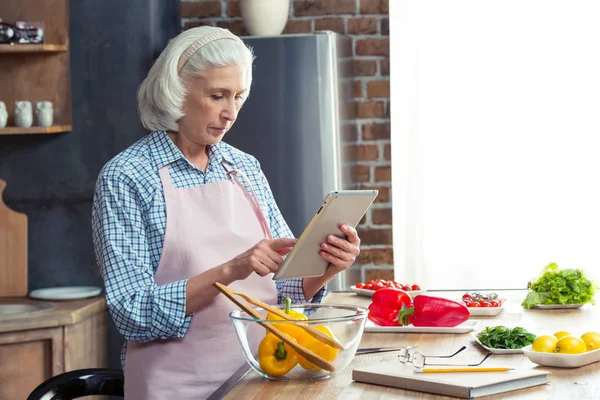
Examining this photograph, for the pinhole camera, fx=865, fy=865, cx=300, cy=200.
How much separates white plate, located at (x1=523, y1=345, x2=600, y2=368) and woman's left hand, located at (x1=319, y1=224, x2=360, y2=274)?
420mm

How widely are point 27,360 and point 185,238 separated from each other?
4.47 feet

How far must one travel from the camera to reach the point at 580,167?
355 centimetres

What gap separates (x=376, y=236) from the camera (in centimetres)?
378

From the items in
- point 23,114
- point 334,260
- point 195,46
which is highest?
point 195,46

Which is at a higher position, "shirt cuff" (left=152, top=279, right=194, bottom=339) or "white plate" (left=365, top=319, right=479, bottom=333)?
"shirt cuff" (left=152, top=279, right=194, bottom=339)

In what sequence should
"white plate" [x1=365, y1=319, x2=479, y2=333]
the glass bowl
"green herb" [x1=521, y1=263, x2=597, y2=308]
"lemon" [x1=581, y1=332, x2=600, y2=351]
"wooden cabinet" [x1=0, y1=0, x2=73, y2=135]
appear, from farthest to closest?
"wooden cabinet" [x1=0, y1=0, x2=73, y2=135] < "green herb" [x1=521, y1=263, x2=597, y2=308] < "white plate" [x1=365, y1=319, x2=479, y2=333] < "lemon" [x1=581, y1=332, x2=600, y2=351] < the glass bowl

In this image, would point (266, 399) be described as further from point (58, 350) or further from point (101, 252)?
point (58, 350)

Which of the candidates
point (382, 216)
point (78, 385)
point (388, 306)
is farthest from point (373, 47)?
point (78, 385)

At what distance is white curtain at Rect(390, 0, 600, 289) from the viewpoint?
355cm

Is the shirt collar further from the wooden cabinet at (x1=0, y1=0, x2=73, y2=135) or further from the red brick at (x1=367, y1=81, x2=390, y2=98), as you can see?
the red brick at (x1=367, y1=81, x2=390, y2=98)

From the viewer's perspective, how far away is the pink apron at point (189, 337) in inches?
75.3

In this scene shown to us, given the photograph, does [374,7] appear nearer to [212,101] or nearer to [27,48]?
[27,48]

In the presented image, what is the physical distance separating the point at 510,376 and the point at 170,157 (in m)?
0.97

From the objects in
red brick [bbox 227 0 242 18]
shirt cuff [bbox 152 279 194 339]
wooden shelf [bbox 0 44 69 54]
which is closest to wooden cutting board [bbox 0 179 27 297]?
wooden shelf [bbox 0 44 69 54]
